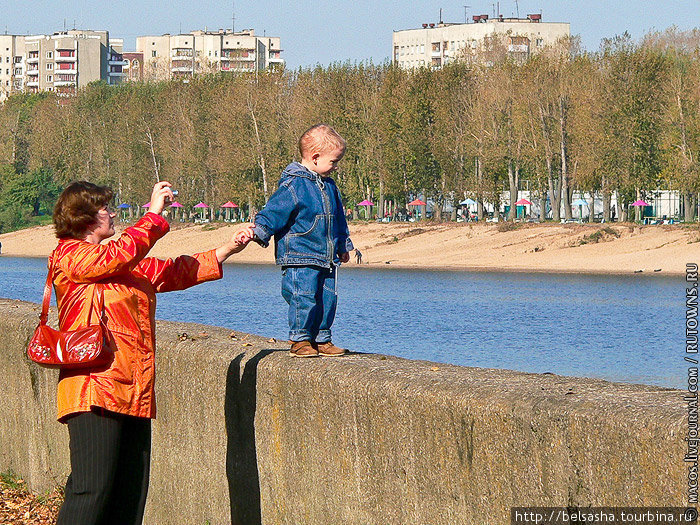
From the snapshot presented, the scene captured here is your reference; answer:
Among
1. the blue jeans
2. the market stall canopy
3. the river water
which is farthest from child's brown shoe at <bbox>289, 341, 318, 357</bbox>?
the market stall canopy

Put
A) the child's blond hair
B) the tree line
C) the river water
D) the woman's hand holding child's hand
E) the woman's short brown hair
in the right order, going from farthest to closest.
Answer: the tree line < the river water < the child's blond hair < the woman's hand holding child's hand < the woman's short brown hair

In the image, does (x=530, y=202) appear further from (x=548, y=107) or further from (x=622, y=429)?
(x=622, y=429)

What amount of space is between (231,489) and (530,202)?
96.2m

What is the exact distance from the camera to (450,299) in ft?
165

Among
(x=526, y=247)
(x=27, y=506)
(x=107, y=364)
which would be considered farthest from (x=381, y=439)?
(x=526, y=247)

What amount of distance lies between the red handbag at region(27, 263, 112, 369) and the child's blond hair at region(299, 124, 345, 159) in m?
1.68

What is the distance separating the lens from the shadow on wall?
570 cm

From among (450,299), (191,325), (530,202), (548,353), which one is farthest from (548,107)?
(191,325)

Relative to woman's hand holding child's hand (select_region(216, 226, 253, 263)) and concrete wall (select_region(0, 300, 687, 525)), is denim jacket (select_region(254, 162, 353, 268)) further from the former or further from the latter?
concrete wall (select_region(0, 300, 687, 525))

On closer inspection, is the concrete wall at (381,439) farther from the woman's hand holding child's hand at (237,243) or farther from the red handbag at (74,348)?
the red handbag at (74,348)

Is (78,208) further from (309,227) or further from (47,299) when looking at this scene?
(309,227)

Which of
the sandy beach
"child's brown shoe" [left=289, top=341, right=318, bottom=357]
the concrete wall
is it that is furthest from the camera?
the sandy beach

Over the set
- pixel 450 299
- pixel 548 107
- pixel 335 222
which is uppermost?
pixel 548 107

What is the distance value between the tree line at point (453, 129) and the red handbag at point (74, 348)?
76.3m
